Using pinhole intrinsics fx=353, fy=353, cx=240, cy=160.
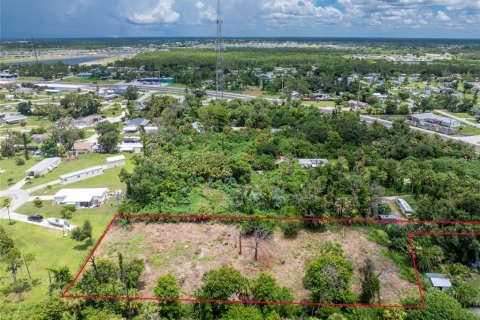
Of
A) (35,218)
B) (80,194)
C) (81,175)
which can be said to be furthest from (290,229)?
(81,175)

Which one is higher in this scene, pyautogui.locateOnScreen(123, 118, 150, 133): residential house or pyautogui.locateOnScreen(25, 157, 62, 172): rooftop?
pyautogui.locateOnScreen(123, 118, 150, 133): residential house

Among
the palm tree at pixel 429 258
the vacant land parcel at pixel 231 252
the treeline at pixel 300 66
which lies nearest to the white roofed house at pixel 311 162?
the vacant land parcel at pixel 231 252

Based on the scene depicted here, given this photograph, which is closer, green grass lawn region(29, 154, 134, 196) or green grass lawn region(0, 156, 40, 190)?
green grass lawn region(29, 154, 134, 196)

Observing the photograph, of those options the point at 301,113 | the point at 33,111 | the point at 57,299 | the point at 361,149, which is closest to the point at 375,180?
the point at 361,149

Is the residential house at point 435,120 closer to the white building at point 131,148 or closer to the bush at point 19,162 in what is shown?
the white building at point 131,148

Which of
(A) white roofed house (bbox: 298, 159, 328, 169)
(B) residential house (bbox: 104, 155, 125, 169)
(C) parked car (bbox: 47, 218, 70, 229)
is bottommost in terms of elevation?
(C) parked car (bbox: 47, 218, 70, 229)

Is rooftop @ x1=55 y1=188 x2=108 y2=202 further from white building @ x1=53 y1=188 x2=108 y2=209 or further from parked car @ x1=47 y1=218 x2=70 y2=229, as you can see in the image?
parked car @ x1=47 y1=218 x2=70 y2=229

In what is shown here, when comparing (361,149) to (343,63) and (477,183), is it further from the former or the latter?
(343,63)

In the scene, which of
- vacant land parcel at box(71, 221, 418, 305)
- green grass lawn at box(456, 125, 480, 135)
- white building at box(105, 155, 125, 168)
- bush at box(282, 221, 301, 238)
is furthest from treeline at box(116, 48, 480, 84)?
bush at box(282, 221, 301, 238)
